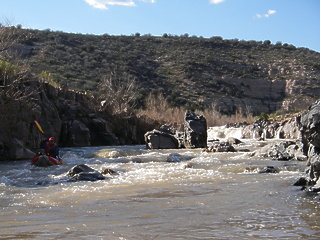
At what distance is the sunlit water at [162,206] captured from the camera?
446 centimetres

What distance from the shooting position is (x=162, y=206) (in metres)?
6.04

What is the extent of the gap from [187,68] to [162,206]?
49490 millimetres

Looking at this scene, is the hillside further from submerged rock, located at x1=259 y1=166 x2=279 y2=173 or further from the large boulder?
submerged rock, located at x1=259 y1=166 x2=279 y2=173

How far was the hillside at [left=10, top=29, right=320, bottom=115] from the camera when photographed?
4703 cm

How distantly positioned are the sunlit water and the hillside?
32436mm

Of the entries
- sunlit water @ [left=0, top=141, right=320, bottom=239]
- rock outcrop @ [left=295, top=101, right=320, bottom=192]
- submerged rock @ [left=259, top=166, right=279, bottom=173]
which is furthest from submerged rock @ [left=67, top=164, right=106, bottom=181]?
rock outcrop @ [left=295, top=101, right=320, bottom=192]

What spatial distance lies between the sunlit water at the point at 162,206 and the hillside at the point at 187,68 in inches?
1277

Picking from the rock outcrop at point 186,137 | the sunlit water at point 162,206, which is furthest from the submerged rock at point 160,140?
the sunlit water at point 162,206

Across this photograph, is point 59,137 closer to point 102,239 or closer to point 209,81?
point 102,239

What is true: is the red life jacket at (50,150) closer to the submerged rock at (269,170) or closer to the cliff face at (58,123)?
the cliff face at (58,123)

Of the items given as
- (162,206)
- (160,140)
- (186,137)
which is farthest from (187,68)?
(162,206)

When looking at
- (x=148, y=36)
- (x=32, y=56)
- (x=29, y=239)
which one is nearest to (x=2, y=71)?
(x=29, y=239)

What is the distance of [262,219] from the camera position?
199 inches

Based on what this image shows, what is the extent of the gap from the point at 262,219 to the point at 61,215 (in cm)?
257
